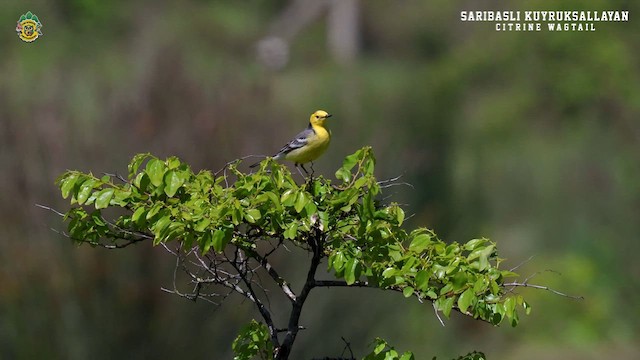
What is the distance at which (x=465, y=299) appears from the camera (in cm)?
238

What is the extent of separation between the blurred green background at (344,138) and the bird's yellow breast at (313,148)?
100 cm

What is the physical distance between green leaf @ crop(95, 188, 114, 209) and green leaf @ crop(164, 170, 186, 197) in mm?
157

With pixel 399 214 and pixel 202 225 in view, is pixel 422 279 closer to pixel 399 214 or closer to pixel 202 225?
pixel 399 214

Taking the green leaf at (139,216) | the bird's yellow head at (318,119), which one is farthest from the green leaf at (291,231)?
the bird's yellow head at (318,119)

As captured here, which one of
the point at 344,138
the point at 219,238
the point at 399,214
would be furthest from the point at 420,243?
the point at 344,138

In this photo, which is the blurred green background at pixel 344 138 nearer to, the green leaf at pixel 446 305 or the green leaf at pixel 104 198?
the green leaf at pixel 446 305

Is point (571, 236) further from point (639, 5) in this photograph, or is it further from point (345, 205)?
point (345, 205)

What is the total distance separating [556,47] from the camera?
11305 millimetres

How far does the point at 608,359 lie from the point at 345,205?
5142mm

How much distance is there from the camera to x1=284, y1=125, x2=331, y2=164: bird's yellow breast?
12.9 feet

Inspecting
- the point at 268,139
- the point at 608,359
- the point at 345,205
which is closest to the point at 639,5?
the point at 608,359

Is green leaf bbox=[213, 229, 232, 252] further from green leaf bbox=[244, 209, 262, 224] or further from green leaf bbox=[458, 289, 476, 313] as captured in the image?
green leaf bbox=[458, 289, 476, 313]

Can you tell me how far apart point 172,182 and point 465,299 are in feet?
2.49

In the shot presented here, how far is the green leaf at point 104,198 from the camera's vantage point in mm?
2561
